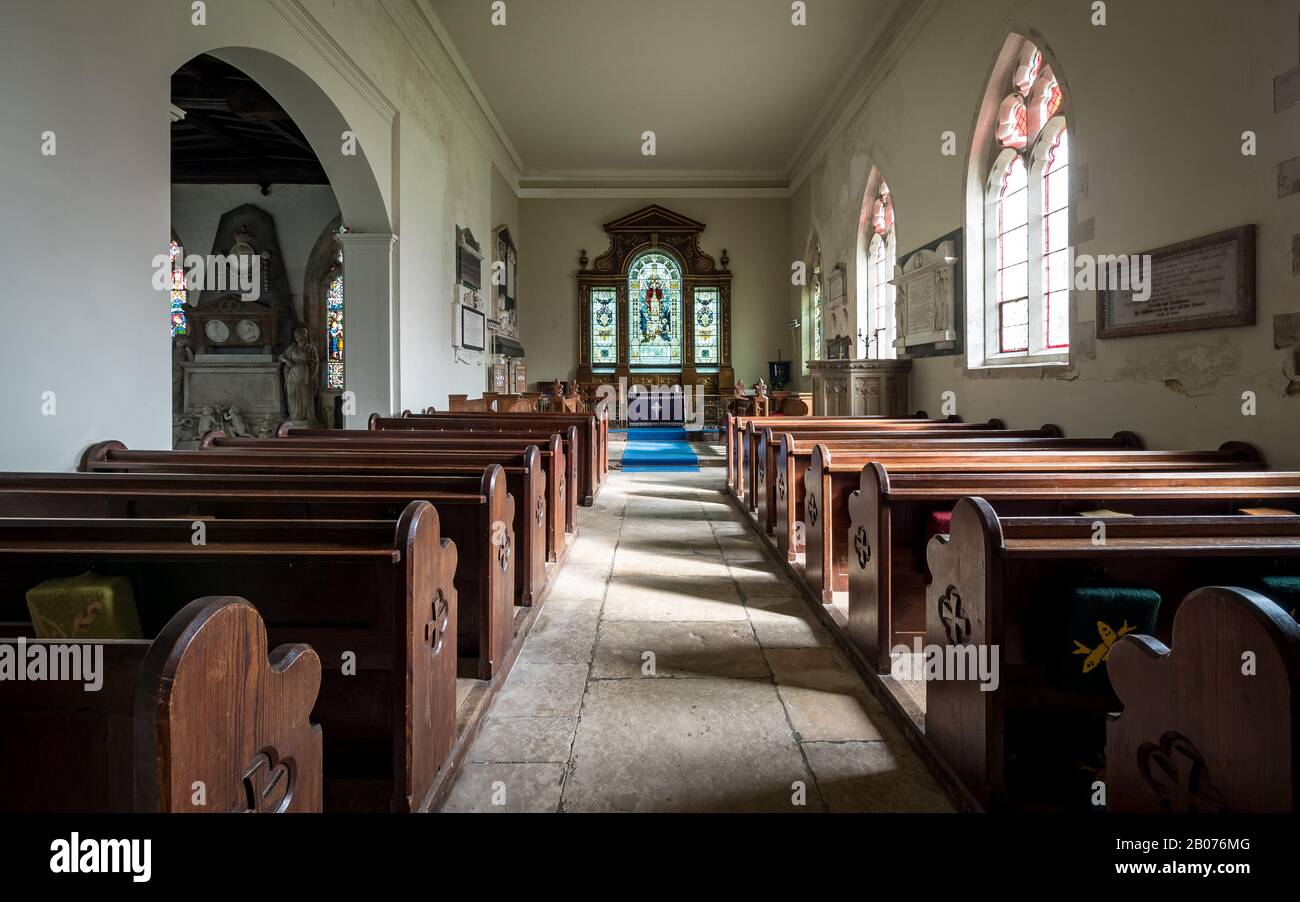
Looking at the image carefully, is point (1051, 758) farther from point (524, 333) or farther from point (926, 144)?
point (524, 333)

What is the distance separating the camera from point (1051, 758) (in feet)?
6.33

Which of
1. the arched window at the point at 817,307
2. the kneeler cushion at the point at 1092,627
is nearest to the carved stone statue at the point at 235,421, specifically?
the arched window at the point at 817,307

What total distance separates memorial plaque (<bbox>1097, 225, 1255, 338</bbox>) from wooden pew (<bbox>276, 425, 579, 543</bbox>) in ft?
10.9

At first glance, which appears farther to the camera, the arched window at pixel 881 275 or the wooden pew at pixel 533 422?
the arched window at pixel 881 275

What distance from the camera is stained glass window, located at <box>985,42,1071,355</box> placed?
17.2 feet

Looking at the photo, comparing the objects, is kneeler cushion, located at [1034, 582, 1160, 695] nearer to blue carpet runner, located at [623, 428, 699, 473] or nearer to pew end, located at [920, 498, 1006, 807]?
pew end, located at [920, 498, 1006, 807]

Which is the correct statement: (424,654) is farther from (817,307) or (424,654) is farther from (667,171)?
(667,171)

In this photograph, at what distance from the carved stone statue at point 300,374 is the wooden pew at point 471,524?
8742mm

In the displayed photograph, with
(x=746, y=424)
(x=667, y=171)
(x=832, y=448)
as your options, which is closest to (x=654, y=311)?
(x=667, y=171)

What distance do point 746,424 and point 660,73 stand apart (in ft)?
18.0

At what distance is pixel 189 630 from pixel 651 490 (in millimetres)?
6352

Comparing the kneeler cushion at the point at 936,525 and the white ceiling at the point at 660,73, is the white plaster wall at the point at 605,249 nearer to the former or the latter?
the white ceiling at the point at 660,73

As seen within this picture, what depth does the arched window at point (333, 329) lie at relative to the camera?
37.0 feet

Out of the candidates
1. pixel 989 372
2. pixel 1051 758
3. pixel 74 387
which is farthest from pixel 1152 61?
pixel 74 387
